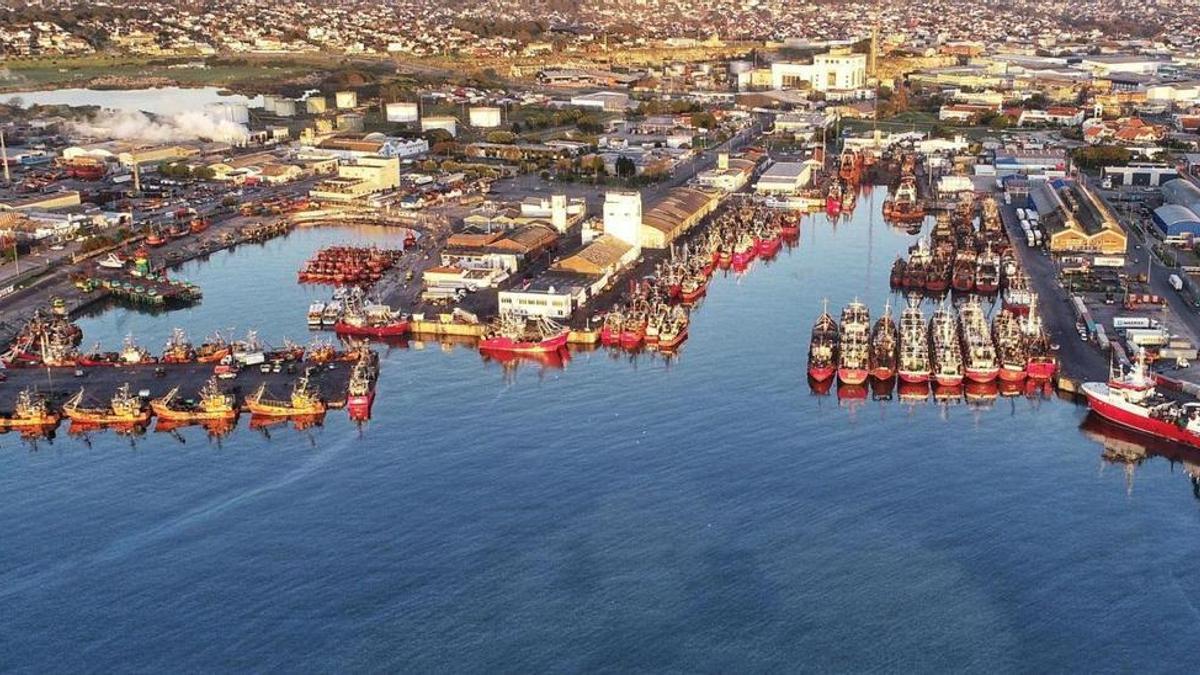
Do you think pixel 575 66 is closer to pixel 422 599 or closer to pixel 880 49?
pixel 880 49

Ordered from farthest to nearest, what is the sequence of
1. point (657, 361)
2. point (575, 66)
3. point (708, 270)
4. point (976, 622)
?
1. point (575, 66)
2. point (708, 270)
3. point (657, 361)
4. point (976, 622)

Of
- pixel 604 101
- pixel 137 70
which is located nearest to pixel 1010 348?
pixel 604 101

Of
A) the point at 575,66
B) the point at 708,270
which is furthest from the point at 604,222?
the point at 575,66

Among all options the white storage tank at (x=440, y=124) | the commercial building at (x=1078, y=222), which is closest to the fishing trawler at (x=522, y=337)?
the commercial building at (x=1078, y=222)

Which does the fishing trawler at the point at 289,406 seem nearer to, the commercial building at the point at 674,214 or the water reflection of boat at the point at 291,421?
the water reflection of boat at the point at 291,421

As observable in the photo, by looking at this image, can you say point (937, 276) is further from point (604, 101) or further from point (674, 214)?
point (604, 101)

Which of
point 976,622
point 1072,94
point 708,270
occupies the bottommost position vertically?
point 976,622
